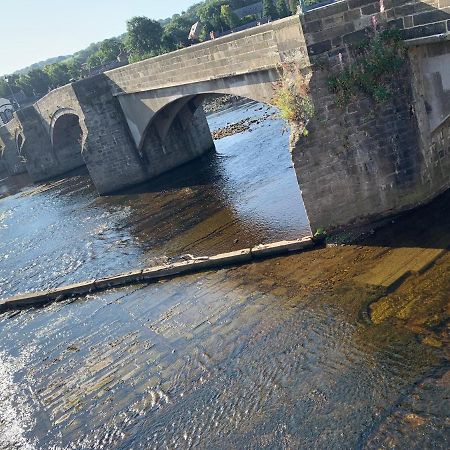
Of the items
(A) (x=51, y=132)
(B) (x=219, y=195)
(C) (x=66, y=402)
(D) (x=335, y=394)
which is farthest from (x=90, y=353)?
(A) (x=51, y=132)

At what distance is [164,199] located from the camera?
2130cm

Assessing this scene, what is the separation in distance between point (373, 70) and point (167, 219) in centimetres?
1047

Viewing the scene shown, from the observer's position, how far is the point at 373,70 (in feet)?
34.3

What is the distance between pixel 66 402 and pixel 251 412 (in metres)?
4.21

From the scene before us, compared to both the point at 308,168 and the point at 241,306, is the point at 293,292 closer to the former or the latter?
the point at 241,306

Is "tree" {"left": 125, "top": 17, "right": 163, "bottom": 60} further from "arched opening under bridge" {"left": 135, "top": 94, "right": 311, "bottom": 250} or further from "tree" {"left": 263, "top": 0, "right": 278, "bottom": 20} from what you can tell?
"arched opening under bridge" {"left": 135, "top": 94, "right": 311, "bottom": 250}

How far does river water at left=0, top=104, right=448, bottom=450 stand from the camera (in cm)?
687

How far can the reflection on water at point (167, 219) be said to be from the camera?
48.6 ft

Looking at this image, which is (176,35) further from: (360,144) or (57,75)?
(360,144)

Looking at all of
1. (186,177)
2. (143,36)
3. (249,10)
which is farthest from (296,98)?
(249,10)

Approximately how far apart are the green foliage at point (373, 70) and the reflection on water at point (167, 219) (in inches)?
160

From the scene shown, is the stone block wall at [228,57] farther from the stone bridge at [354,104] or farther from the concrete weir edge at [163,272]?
the concrete weir edge at [163,272]

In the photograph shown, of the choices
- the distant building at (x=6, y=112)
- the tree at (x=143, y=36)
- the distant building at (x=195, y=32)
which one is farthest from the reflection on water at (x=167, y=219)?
the distant building at (x=6, y=112)

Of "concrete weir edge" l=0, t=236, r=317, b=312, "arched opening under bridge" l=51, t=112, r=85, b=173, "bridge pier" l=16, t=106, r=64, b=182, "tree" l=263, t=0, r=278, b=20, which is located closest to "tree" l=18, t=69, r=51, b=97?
"tree" l=263, t=0, r=278, b=20
